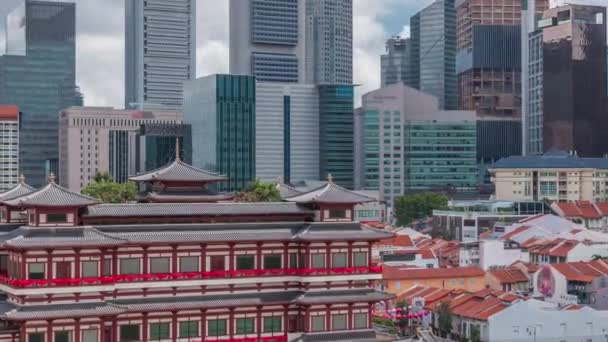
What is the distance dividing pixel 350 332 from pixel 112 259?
11.3 metres

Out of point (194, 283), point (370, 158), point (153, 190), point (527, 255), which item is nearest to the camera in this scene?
point (194, 283)

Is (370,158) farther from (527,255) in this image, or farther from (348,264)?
(348,264)

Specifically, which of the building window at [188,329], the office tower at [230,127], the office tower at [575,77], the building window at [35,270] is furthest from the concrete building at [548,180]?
the building window at [35,270]

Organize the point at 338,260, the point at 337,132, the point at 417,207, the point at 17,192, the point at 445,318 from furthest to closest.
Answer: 1. the point at 337,132
2. the point at 417,207
3. the point at 445,318
4. the point at 17,192
5. the point at 338,260

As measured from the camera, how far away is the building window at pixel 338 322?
50.2 meters

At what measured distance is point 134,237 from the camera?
1871 inches

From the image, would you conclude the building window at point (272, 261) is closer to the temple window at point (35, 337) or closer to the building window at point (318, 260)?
the building window at point (318, 260)

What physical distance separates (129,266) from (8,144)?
13573 centimetres

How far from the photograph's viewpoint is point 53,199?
46.0m

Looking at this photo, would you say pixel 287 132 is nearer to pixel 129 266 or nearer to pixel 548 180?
pixel 548 180

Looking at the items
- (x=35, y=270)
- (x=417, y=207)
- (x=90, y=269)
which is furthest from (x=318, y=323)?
(x=417, y=207)

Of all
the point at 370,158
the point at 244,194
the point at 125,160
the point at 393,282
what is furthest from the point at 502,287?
the point at 125,160

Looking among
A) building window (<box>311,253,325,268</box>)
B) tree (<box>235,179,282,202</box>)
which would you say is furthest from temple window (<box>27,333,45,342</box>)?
tree (<box>235,179,282,202</box>)

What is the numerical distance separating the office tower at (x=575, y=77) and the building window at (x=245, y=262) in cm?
14726
